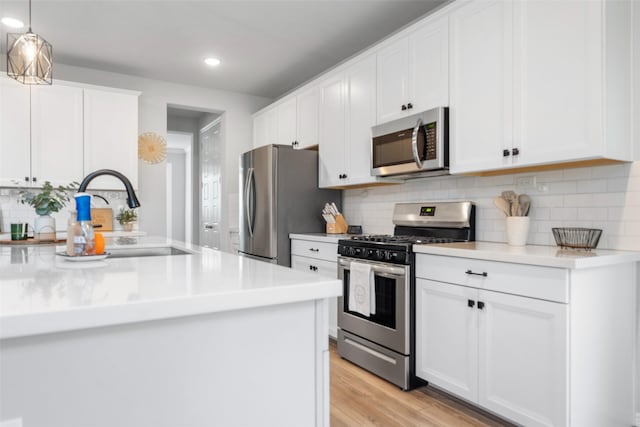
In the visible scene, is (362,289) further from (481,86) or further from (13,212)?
(13,212)

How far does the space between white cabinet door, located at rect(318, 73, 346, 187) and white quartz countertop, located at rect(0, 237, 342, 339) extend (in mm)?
2523

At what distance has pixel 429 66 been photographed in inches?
107

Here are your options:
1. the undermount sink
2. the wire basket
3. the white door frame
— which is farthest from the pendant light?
the white door frame

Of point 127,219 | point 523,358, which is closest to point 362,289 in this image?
point 523,358

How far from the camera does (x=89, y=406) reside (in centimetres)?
77

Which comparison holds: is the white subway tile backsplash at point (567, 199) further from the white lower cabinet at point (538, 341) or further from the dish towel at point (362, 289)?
the dish towel at point (362, 289)

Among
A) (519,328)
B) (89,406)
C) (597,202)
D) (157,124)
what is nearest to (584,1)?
(597,202)

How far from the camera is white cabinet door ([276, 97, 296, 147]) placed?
4344 millimetres

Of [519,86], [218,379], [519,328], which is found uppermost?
[519,86]

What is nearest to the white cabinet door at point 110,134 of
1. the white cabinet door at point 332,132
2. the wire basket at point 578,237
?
the white cabinet door at point 332,132

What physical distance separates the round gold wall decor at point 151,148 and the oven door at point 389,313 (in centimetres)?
297

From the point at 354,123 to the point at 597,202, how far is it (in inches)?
75.5

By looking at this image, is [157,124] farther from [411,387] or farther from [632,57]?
[632,57]

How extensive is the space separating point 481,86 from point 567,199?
82 cm
